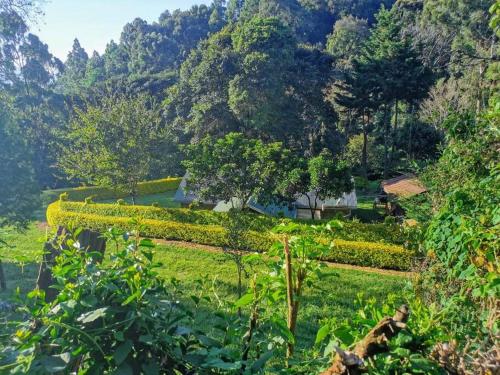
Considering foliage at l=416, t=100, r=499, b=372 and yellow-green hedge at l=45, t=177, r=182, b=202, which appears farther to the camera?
yellow-green hedge at l=45, t=177, r=182, b=202

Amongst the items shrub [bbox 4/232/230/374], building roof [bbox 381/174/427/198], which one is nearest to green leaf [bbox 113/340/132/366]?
shrub [bbox 4/232/230/374]

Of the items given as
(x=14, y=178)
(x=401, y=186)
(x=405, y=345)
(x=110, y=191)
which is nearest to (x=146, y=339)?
(x=405, y=345)

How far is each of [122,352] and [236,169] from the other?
11.8 m

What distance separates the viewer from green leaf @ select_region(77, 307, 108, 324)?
112 centimetres

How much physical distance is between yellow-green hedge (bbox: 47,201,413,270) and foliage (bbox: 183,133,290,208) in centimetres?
118

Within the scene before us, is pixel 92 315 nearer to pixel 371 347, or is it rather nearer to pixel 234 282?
pixel 371 347

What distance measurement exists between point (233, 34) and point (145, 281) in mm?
27783

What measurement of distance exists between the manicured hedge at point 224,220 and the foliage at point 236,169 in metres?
0.74

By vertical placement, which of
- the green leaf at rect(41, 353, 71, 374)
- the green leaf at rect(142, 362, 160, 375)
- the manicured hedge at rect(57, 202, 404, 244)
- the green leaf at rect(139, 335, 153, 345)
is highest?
the green leaf at rect(139, 335, 153, 345)

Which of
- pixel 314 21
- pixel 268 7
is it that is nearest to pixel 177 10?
pixel 268 7

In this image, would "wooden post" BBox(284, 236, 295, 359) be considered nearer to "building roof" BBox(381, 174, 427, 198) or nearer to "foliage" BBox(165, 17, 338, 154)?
"building roof" BBox(381, 174, 427, 198)

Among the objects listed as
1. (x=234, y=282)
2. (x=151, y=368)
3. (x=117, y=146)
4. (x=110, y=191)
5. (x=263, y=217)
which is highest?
(x=117, y=146)

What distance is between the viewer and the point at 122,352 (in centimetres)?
112

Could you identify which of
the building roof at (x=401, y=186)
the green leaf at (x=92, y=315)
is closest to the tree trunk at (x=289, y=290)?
the green leaf at (x=92, y=315)
